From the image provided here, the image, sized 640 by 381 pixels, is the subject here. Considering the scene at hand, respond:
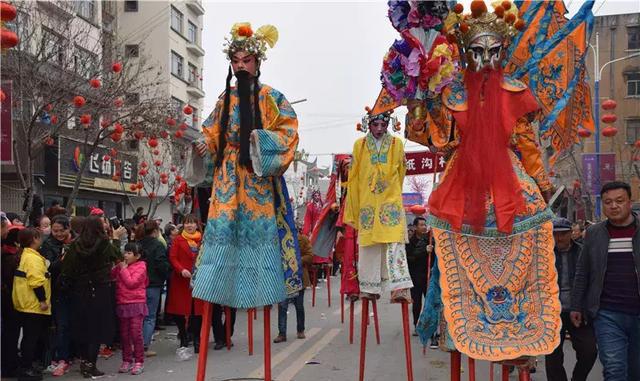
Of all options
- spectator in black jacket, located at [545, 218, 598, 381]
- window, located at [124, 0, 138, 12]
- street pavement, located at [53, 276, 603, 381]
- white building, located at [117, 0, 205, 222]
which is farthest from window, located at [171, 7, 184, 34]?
spectator in black jacket, located at [545, 218, 598, 381]

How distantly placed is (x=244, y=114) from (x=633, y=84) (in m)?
34.2

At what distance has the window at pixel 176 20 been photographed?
34.5 m

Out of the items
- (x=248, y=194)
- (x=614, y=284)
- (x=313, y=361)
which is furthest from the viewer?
(x=313, y=361)

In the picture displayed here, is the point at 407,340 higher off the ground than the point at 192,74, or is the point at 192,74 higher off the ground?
the point at 192,74

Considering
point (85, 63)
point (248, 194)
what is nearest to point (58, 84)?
point (85, 63)

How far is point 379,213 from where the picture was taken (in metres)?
5.88

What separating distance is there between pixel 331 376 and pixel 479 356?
2.86m

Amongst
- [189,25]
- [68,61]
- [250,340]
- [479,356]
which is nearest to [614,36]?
[189,25]

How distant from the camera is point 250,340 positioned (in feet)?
24.5

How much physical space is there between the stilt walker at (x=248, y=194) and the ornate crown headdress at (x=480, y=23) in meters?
1.27

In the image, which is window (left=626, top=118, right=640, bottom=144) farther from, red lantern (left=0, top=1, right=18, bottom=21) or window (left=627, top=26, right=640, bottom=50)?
red lantern (left=0, top=1, right=18, bottom=21)

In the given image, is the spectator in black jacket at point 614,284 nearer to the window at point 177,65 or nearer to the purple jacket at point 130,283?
the purple jacket at point 130,283

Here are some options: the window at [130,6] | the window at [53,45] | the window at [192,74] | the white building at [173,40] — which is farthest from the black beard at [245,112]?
the window at [192,74]

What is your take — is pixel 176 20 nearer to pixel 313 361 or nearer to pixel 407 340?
pixel 313 361
